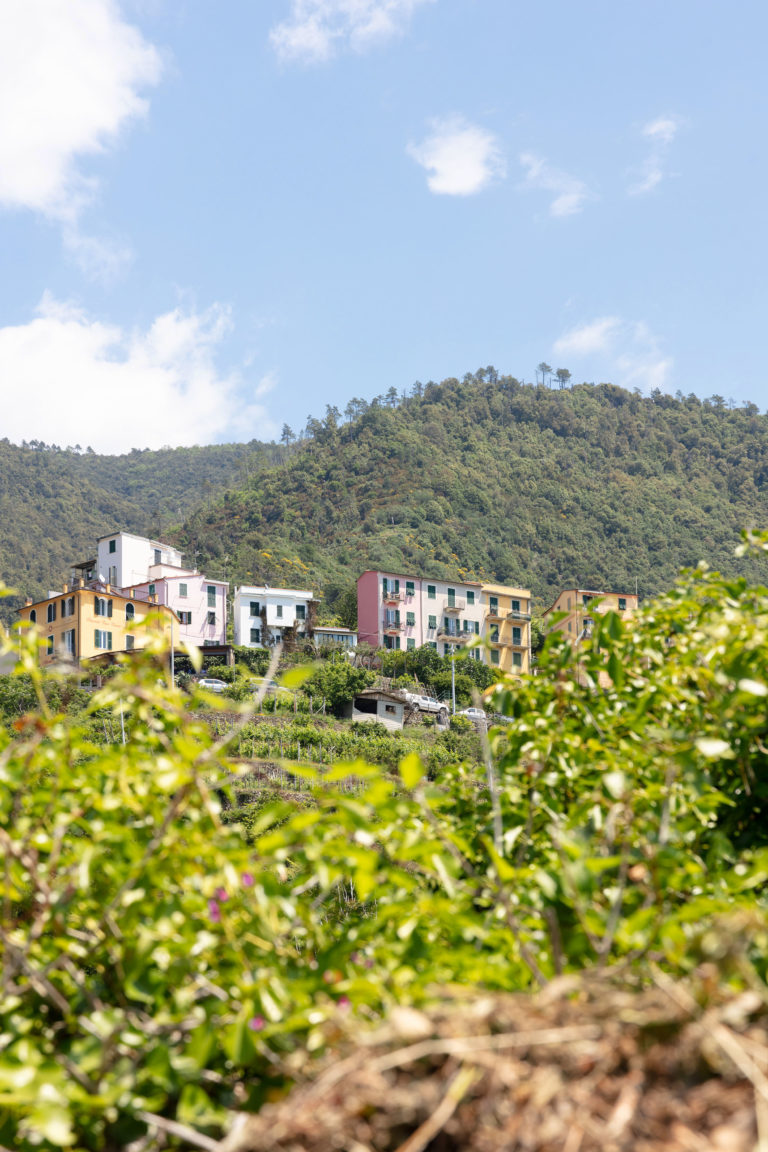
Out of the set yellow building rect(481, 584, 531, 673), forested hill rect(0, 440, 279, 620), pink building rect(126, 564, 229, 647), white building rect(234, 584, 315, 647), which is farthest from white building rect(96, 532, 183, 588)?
yellow building rect(481, 584, 531, 673)

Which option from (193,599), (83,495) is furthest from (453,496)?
(193,599)

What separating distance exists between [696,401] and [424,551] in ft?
220

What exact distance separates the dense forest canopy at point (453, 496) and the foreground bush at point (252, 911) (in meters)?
59.4

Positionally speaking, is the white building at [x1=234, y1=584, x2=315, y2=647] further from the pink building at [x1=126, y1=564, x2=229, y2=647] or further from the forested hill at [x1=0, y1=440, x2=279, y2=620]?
the forested hill at [x1=0, y1=440, x2=279, y2=620]

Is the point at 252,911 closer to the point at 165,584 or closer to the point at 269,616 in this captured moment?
the point at 165,584

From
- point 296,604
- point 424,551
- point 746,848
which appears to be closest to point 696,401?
point 424,551

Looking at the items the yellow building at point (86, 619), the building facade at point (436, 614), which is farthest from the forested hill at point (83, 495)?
the building facade at point (436, 614)

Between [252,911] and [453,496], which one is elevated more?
[453,496]

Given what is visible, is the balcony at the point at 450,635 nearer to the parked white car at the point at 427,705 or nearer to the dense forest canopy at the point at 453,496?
the dense forest canopy at the point at 453,496

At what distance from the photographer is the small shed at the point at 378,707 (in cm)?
4200

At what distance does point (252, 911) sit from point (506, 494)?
347 feet

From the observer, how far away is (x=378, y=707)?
4231 centimetres

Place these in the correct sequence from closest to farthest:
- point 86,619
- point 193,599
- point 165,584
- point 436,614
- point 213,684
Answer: point 213,684 < point 86,619 < point 165,584 < point 193,599 < point 436,614

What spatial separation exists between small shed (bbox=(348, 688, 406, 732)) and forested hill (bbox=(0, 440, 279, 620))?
109ft
